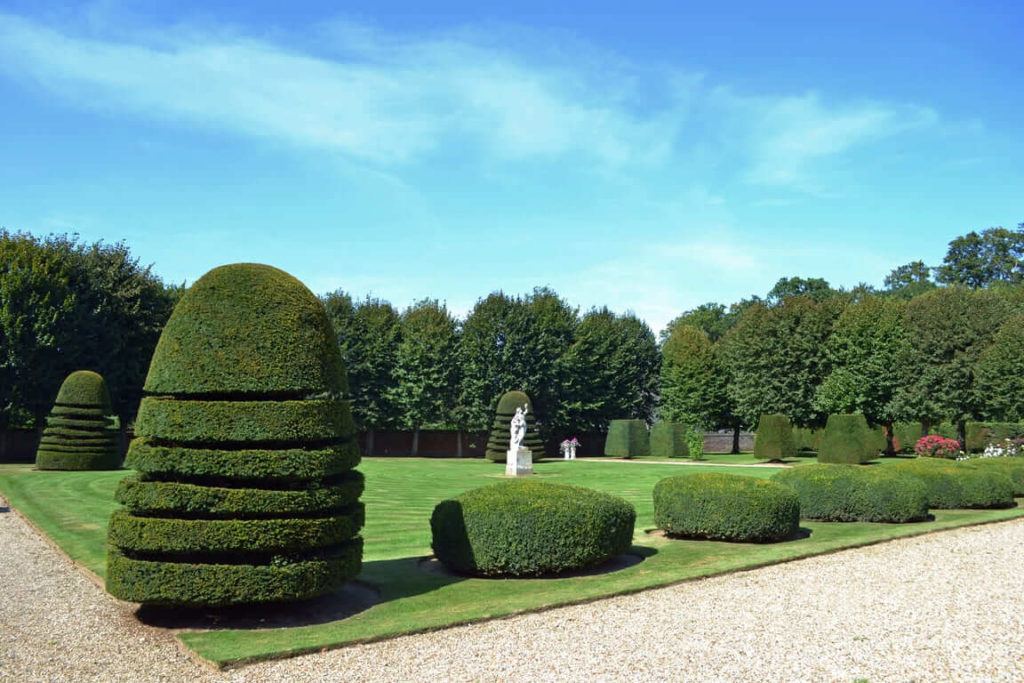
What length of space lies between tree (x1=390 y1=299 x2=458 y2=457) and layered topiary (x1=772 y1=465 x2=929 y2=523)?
103 ft

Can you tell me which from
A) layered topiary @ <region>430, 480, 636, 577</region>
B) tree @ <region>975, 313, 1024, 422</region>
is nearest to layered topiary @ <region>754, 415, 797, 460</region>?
tree @ <region>975, 313, 1024, 422</region>

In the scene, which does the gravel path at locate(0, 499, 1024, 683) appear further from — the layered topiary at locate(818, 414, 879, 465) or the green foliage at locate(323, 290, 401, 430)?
the green foliage at locate(323, 290, 401, 430)

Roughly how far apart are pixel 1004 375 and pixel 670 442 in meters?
16.1

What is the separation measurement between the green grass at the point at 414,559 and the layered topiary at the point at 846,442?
14.5m

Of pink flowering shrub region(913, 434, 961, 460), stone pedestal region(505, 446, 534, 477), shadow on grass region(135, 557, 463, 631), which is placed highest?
pink flowering shrub region(913, 434, 961, 460)

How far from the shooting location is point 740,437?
53500 millimetres

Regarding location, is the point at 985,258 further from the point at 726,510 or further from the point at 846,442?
the point at 726,510

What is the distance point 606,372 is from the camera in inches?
1905

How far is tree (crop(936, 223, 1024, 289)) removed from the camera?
73.6 metres

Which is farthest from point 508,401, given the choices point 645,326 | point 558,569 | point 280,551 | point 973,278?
point 973,278

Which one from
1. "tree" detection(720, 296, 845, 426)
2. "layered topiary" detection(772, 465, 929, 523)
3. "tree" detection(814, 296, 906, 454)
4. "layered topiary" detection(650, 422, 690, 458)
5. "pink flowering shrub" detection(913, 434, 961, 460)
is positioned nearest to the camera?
"layered topiary" detection(772, 465, 929, 523)

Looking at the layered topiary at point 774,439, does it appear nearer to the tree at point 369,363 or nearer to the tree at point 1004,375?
the tree at point 1004,375

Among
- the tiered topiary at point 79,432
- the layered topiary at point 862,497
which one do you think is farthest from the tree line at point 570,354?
the layered topiary at point 862,497

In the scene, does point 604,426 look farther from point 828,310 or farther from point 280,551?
point 280,551
